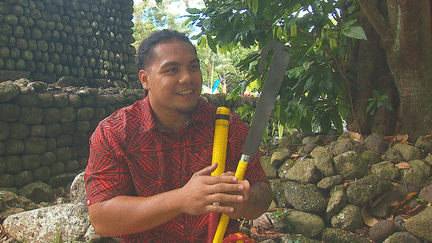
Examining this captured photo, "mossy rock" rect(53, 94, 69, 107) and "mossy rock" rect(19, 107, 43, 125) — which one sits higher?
"mossy rock" rect(53, 94, 69, 107)

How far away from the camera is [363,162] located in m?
3.00

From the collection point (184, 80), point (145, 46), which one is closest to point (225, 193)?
point (184, 80)

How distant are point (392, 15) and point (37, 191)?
471cm

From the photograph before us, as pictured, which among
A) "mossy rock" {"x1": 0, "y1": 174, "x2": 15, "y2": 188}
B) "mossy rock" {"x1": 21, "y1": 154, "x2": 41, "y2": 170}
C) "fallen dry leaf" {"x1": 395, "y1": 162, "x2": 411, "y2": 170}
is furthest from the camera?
"mossy rock" {"x1": 21, "y1": 154, "x2": 41, "y2": 170}

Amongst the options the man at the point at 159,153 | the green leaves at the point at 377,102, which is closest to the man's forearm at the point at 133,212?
the man at the point at 159,153

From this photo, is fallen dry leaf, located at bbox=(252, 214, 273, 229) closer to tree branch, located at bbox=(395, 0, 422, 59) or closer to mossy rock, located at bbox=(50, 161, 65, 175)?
tree branch, located at bbox=(395, 0, 422, 59)

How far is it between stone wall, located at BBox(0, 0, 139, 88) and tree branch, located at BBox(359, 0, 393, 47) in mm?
5438

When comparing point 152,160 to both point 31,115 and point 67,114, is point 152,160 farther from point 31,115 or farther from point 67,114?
point 67,114

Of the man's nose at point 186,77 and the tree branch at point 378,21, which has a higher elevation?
the tree branch at point 378,21

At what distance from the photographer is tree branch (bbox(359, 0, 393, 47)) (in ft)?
10.2

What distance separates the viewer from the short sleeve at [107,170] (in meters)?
1.39

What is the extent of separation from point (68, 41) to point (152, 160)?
20.0 feet

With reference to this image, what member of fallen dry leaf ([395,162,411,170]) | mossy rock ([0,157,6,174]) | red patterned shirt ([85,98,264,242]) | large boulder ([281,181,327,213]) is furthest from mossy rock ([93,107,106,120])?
fallen dry leaf ([395,162,411,170])

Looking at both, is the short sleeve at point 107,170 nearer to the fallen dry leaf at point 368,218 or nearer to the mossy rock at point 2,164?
the fallen dry leaf at point 368,218
